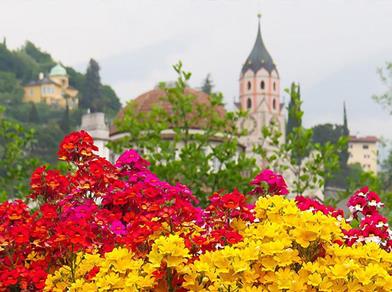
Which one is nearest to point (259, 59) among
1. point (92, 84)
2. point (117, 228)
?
point (92, 84)

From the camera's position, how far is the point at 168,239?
4062 mm

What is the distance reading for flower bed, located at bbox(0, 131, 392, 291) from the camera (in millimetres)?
3994

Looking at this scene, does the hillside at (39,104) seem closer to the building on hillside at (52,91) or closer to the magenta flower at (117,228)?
the building on hillside at (52,91)

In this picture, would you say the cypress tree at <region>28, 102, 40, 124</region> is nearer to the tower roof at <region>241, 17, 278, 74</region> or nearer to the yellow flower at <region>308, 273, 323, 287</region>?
the tower roof at <region>241, 17, 278, 74</region>

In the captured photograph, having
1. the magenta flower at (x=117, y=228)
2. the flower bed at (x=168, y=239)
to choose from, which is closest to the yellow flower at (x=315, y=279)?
the flower bed at (x=168, y=239)

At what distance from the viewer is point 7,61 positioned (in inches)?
5719

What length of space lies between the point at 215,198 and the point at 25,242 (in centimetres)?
152

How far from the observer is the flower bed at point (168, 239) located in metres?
3.99

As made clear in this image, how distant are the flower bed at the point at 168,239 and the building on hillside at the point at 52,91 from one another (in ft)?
441

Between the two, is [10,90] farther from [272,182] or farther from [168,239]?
[168,239]

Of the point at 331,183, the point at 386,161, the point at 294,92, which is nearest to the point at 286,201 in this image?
the point at 294,92

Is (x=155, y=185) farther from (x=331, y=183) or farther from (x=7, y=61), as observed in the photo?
(x=7, y=61)

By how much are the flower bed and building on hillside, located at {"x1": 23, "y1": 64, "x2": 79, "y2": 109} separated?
134279mm

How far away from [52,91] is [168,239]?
145096mm
